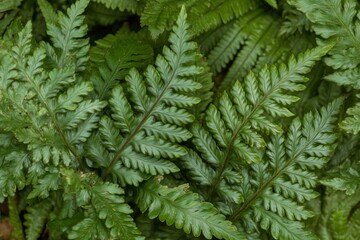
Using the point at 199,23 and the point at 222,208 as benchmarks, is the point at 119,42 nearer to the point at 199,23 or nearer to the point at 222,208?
the point at 199,23

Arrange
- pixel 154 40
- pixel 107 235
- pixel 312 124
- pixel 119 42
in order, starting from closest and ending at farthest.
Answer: pixel 107 235, pixel 312 124, pixel 119 42, pixel 154 40

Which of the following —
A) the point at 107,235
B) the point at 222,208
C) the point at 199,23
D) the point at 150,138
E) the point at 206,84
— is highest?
the point at 199,23

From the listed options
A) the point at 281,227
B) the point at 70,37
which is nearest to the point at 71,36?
the point at 70,37

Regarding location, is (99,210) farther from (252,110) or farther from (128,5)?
(128,5)

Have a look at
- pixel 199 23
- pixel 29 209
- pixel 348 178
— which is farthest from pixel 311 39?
pixel 29 209

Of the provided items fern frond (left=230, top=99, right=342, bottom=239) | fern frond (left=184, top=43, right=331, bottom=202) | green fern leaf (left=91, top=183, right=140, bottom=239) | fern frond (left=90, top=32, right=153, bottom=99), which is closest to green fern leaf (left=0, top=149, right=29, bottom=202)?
green fern leaf (left=91, top=183, right=140, bottom=239)

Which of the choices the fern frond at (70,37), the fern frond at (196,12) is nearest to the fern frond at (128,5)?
the fern frond at (196,12)
